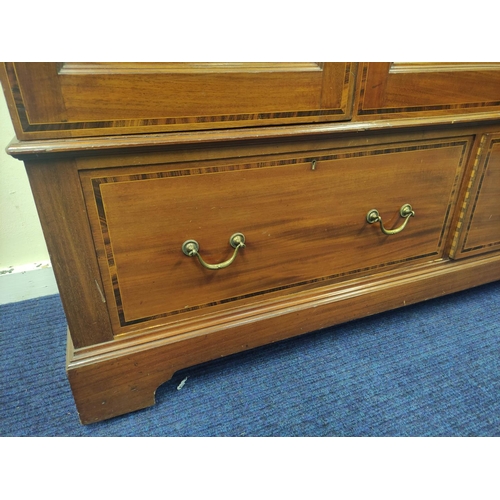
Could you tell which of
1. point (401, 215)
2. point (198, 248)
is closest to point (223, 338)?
point (198, 248)

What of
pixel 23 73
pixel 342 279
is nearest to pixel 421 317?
pixel 342 279

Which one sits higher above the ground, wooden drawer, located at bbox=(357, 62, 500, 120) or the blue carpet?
wooden drawer, located at bbox=(357, 62, 500, 120)

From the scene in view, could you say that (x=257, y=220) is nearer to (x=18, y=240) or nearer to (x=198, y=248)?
(x=198, y=248)

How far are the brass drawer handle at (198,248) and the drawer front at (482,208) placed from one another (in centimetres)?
50

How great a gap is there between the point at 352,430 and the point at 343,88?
56 cm

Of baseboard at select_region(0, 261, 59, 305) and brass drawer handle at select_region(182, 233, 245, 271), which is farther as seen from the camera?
baseboard at select_region(0, 261, 59, 305)

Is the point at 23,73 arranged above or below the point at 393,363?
above

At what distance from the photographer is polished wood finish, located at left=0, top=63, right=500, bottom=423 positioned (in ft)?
1.62

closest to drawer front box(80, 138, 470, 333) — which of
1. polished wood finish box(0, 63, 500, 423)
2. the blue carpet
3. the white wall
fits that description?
polished wood finish box(0, 63, 500, 423)

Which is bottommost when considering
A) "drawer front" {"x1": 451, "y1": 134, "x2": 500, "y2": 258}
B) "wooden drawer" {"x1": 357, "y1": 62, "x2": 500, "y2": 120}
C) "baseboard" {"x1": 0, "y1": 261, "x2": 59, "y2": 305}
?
"baseboard" {"x1": 0, "y1": 261, "x2": 59, "y2": 305}

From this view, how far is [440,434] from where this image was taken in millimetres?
657

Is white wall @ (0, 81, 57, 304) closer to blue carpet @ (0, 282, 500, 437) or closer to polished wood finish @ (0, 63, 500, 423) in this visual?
blue carpet @ (0, 282, 500, 437)
